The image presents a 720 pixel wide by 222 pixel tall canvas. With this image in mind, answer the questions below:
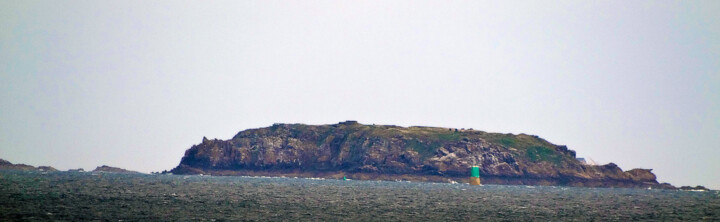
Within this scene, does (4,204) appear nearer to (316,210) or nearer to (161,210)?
(161,210)

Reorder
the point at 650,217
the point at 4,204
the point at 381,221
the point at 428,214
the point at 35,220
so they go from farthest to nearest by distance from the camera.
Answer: the point at 650,217 → the point at 428,214 → the point at 4,204 → the point at 381,221 → the point at 35,220

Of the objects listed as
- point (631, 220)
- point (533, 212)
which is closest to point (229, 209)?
point (533, 212)

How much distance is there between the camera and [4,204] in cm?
7681

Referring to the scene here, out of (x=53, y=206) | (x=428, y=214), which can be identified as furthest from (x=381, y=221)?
(x=53, y=206)

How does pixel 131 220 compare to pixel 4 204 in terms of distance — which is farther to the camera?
pixel 4 204

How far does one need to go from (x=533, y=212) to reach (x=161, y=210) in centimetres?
4923

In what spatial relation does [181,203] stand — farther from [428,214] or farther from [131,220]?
[428,214]

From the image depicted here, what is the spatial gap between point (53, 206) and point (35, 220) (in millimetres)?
18172

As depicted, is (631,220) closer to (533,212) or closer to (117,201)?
(533,212)

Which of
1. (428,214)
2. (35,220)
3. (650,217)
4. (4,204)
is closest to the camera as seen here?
(35,220)

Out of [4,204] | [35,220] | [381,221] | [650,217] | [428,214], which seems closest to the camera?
[35,220]

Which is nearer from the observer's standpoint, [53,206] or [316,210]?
[53,206]

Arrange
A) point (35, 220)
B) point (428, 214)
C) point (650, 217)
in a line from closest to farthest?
point (35, 220) < point (428, 214) < point (650, 217)

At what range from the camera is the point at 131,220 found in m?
64.8
